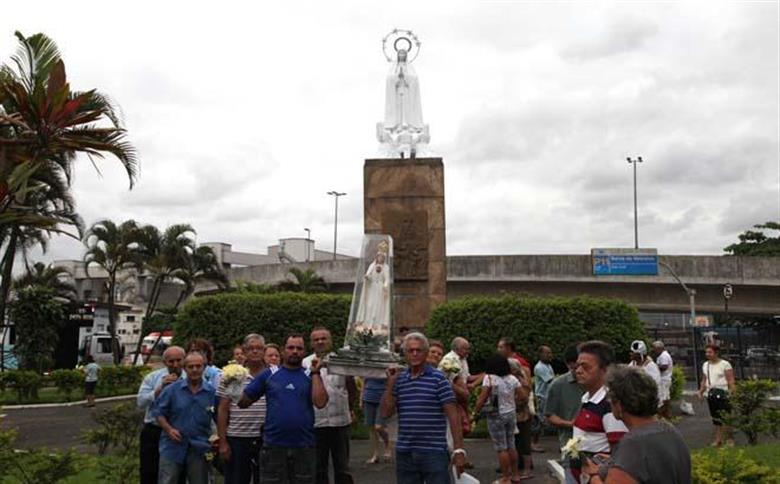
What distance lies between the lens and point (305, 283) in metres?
33.8

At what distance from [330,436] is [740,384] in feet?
21.3

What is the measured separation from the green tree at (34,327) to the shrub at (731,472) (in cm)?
2177

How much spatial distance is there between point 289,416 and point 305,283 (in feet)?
93.5

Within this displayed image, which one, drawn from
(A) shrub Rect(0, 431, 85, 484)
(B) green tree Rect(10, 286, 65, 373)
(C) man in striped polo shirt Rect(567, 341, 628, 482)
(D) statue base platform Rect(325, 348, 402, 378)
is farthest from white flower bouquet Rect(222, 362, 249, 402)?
(B) green tree Rect(10, 286, 65, 373)

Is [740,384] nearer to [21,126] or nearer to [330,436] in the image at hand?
[330,436]

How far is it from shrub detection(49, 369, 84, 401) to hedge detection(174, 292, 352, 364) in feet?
15.3

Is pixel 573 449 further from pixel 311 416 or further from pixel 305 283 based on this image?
pixel 305 283

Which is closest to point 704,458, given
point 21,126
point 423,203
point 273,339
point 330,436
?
point 330,436

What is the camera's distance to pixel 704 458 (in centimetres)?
608

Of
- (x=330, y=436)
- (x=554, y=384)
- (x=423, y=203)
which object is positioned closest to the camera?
(x=554, y=384)

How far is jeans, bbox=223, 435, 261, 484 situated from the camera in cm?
605

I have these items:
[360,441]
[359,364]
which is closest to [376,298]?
[359,364]

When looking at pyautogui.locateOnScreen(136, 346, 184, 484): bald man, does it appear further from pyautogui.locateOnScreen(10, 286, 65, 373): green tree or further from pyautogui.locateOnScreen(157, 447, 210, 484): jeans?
pyautogui.locateOnScreen(10, 286, 65, 373): green tree

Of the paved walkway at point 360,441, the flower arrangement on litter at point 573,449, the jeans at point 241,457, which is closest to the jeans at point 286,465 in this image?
the jeans at point 241,457
